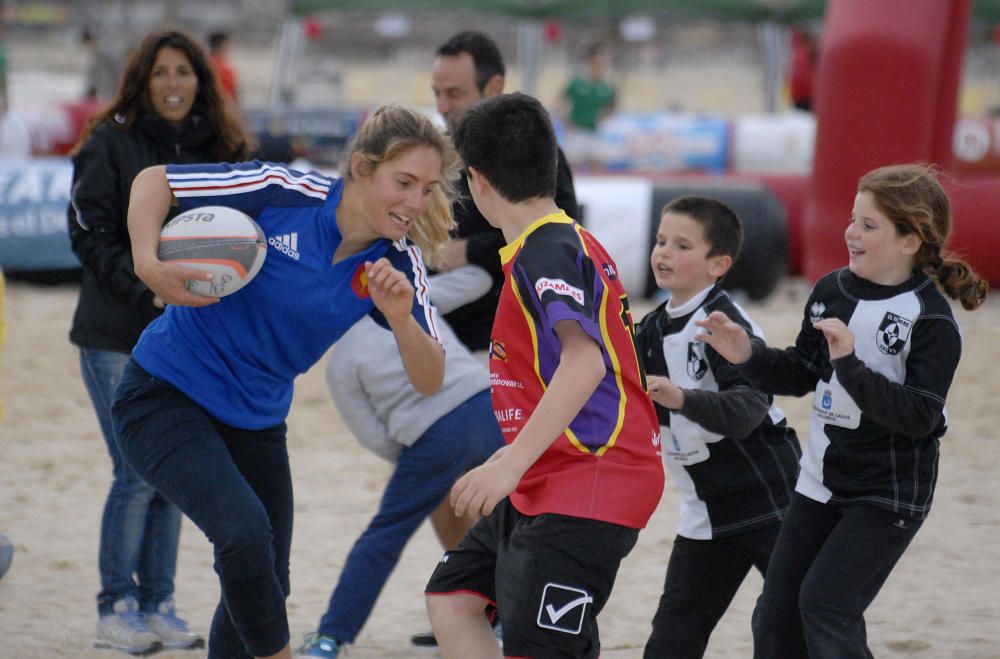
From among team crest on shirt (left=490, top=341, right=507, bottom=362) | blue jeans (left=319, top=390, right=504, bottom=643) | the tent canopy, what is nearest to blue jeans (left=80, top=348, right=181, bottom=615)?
blue jeans (left=319, top=390, right=504, bottom=643)

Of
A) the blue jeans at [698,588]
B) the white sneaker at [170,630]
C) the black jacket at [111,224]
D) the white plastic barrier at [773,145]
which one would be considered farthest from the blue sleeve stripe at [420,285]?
the white plastic barrier at [773,145]

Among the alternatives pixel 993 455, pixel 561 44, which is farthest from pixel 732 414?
pixel 561 44

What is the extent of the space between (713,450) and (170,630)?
202 centimetres

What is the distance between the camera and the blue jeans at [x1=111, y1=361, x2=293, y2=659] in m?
3.10

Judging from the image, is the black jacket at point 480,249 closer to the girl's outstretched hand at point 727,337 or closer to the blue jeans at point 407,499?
the blue jeans at point 407,499

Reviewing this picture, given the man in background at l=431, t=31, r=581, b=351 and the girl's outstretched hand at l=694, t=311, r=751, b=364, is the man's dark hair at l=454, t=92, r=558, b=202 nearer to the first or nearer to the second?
the girl's outstretched hand at l=694, t=311, r=751, b=364

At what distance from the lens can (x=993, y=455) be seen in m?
Answer: 7.00

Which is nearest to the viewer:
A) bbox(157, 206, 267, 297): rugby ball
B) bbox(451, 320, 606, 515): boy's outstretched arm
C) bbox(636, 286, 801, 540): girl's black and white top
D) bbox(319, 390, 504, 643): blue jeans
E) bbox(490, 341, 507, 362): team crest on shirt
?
bbox(451, 320, 606, 515): boy's outstretched arm

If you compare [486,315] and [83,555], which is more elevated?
[486,315]

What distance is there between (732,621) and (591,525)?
2.10 metres

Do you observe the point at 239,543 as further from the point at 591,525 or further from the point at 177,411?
the point at 591,525

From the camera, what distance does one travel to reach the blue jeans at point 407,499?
404cm

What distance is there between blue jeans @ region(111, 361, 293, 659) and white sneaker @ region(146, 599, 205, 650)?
95cm

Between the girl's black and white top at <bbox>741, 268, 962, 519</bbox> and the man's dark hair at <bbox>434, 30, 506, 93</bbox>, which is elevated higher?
the man's dark hair at <bbox>434, 30, 506, 93</bbox>
